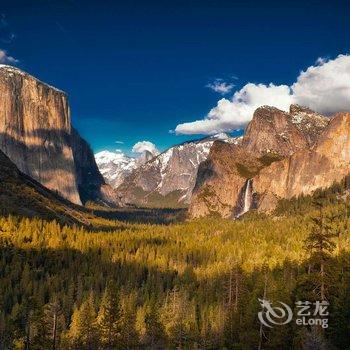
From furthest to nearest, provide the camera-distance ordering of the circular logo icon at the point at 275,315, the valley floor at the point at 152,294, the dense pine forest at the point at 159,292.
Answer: the valley floor at the point at 152,294 < the circular logo icon at the point at 275,315 < the dense pine forest at the point at 159,292

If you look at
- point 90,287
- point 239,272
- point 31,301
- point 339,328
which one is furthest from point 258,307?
point 90,287

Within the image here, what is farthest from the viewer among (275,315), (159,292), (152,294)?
(159,292)

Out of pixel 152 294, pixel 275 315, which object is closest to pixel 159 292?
pixel 152 294

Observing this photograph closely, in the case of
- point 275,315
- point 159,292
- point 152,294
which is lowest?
point 152,294

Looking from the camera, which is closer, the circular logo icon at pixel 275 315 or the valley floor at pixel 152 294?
the circular logo icon at pixel 275 315

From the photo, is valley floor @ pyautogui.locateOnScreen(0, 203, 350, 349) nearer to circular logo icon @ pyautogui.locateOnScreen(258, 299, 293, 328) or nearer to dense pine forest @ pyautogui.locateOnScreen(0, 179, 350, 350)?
dense pine forest @ pyautogui.locateOnScreen(0, 179, 350, 350)

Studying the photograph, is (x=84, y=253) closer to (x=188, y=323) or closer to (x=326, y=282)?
(x=188, y=323)

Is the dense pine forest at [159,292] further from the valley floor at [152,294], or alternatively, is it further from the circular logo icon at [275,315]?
the circular logo icon at [275,315]

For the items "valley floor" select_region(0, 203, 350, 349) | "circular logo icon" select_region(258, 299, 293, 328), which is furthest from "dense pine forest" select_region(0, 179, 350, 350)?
"circular logo icon" select_region(258, 299, 293, 328)

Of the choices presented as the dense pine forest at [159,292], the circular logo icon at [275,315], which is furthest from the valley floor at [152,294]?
the circular logo icon at [275,315]

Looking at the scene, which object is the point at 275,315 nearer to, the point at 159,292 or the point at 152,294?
the point at 152,294
